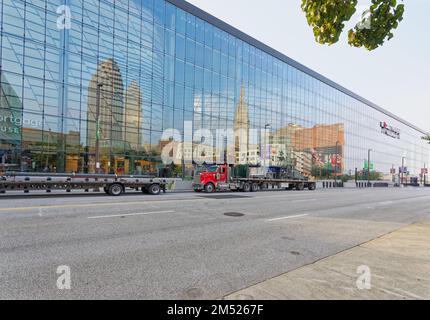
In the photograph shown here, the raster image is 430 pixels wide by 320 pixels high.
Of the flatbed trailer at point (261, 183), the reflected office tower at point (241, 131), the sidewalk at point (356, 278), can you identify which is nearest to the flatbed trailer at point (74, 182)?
the flatbed trailer at point (261, 183)

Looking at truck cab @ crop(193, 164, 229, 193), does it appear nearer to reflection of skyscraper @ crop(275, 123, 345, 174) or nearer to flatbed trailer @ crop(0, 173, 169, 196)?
flatbed trailer @ crop(0, 173, 169, 196)

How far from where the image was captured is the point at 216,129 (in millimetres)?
39094

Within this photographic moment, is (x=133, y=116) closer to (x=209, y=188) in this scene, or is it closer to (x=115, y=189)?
(x=209, y=188)

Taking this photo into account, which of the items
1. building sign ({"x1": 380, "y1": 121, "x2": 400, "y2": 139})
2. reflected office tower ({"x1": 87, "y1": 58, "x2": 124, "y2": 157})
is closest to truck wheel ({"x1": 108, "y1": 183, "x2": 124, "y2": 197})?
reflected office tower ({"x1": 87, "y1": 58, "x2": 124, "y2": 157})

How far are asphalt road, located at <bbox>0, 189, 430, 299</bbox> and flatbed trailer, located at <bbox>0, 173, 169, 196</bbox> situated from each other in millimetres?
6990

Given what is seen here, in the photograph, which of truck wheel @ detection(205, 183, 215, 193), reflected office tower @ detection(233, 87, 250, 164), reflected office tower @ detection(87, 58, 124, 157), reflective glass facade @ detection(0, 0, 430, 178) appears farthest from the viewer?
reflected office tower @ detection(233, 87, 250, 164)

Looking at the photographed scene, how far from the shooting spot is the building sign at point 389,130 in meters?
84.5

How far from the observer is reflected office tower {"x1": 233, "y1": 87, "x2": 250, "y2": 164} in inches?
1638

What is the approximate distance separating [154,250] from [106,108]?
2778 cm

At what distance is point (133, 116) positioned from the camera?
103ft

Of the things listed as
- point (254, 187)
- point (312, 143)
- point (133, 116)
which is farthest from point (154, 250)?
point (312, 143)

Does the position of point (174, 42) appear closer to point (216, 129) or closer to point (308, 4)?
point (216, 129)

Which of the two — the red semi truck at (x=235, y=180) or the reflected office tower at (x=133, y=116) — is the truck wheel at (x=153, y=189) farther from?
the reflected office tower at (x=133, y=116)

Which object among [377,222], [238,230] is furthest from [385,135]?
[238,230]
